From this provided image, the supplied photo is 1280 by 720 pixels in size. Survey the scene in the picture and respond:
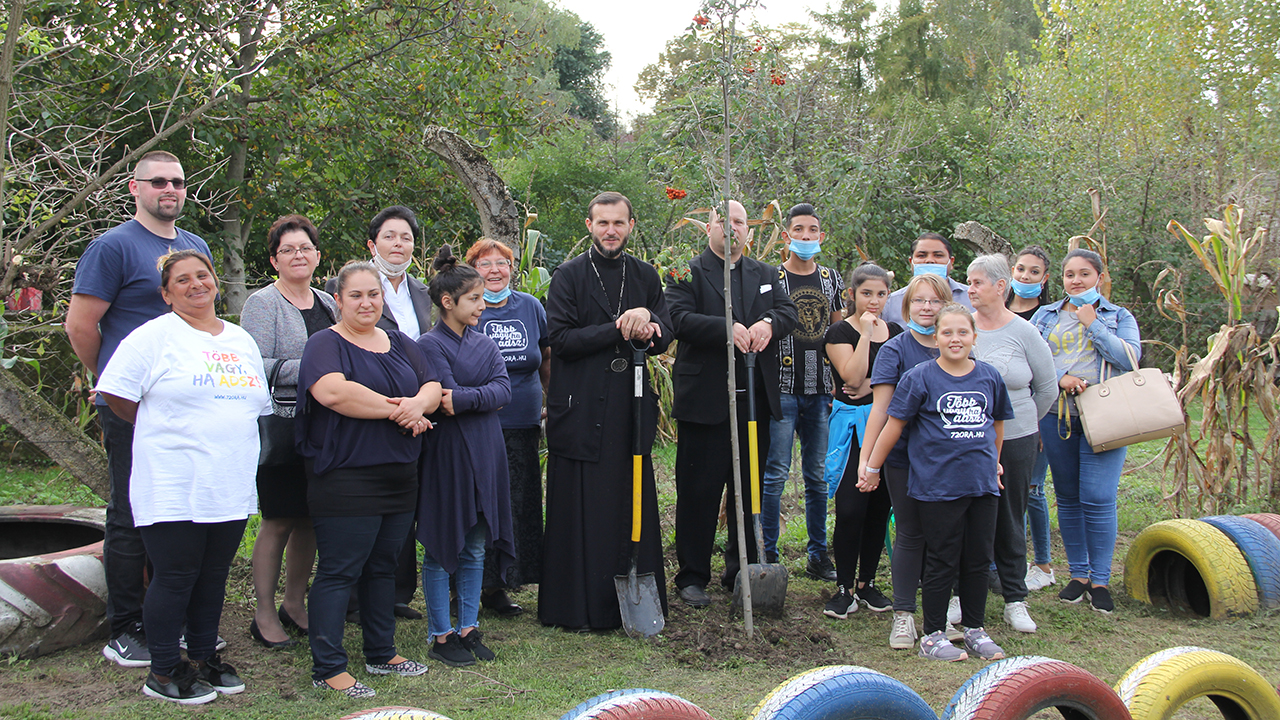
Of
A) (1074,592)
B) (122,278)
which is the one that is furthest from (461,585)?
(1074,592)

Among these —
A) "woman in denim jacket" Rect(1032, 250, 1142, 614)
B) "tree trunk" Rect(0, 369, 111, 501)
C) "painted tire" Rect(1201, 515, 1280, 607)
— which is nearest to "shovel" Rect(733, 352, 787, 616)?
"woman in denim jacket" Rect(1032, 250, 1142, 614)

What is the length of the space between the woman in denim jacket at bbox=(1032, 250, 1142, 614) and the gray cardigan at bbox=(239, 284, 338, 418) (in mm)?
3937

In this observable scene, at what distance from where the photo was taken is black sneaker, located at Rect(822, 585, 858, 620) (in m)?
4.74

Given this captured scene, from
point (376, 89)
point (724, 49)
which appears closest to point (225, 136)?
point (376, 89)

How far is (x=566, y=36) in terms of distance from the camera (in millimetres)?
29078

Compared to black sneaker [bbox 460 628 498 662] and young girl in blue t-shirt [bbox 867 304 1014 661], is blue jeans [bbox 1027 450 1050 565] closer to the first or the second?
young girl in blue t-shirt [bbox 867 304 1014 661]

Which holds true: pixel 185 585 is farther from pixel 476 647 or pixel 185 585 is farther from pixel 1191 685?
pixel 1191 685

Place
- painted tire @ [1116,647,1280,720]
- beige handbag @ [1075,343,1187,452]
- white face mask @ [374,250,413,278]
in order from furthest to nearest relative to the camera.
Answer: beige handbag @ [1075,343,1187,452] → white face mask @ [374,250,413,278] → painted tire @ [1116,647,1280,720]

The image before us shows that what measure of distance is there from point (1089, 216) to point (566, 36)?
63.7 feet

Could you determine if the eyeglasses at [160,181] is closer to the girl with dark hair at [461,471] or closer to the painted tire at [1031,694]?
the girl with dark hair at [461,471]

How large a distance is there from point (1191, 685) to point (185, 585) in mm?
3511

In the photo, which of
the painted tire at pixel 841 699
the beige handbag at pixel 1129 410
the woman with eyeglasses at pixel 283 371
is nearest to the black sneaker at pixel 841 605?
the beige handbag at pixel 1129 410

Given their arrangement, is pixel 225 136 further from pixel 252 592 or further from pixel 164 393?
pixel 164 393

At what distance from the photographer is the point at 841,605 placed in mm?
4758
